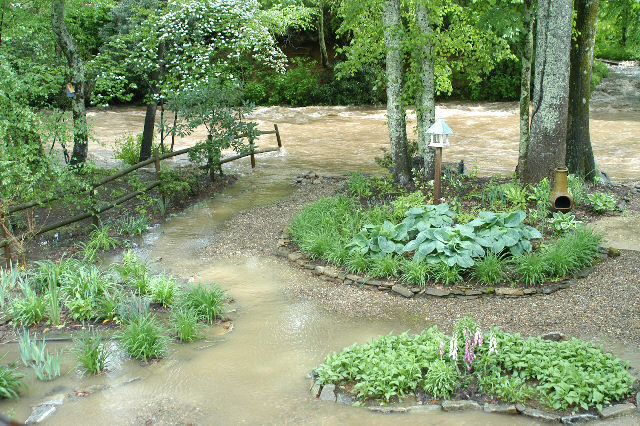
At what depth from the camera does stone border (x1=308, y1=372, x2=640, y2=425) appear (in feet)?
15.2

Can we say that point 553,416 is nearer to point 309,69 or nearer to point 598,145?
point 598,145

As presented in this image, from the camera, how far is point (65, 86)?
1139 centimetres

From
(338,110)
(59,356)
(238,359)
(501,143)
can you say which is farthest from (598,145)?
(59,356)

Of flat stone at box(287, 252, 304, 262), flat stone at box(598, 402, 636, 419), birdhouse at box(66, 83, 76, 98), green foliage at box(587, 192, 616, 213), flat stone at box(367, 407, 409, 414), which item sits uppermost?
birdhouse at box(66, 83, 76, 98)

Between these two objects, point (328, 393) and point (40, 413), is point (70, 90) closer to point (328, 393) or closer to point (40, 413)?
point (40, 413)

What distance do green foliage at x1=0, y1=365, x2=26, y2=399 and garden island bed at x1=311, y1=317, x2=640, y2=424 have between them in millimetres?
2611

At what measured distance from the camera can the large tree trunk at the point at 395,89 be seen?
992 centimetres

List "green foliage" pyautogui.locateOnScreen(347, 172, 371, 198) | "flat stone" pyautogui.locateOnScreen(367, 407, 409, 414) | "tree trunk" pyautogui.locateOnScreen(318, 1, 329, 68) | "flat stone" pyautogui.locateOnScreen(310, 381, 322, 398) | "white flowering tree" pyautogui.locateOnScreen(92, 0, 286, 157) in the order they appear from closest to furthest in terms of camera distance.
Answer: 1. "flat stone" pyautogui.locateOnScreen(367, 407, 409, 414)
2. "flat stone" pyautogui.locateOnScreen(310, 381, 322, 398)
3. "green foliage" pyautogui.locateOnScreen(347, 172, 371, 198)
4. "white flowering tree" pyautogui.locateOnScreen(92, 0, 286, 157)
5. "tree trunk" pyautogui.locateOnScreen(318, 1, 329, 68)

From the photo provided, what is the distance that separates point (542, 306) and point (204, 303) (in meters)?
3.72

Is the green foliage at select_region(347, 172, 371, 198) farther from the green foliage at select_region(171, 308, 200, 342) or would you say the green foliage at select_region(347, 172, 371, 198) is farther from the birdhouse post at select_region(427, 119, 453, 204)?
the green foliage at select_region(171, 308, 200, 342)

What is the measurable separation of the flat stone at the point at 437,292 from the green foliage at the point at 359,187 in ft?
11.6

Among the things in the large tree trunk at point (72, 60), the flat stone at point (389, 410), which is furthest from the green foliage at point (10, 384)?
the large tree trunk at point (72, 60)

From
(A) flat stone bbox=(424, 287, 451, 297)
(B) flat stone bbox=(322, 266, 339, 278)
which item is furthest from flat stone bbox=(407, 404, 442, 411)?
(B) flat stone bbox=(322, 266, 339, 278)

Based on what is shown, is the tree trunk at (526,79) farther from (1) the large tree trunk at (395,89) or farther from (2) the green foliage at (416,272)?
(2) the green foliage at (416,272)
